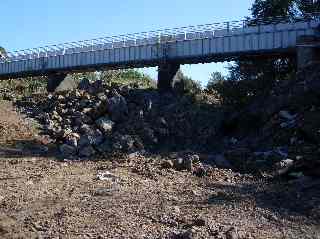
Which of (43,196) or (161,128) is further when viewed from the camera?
(161,128)

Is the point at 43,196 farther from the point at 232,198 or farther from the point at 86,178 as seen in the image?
the point at 232,198

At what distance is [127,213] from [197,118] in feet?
41.0

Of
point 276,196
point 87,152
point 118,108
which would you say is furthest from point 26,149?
point 276,196

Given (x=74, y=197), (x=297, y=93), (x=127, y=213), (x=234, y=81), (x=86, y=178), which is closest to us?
(x=127, y=213)

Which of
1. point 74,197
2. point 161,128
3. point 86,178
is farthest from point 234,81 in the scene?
point 74,197

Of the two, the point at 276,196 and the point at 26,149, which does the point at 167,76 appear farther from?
the point at 276,196

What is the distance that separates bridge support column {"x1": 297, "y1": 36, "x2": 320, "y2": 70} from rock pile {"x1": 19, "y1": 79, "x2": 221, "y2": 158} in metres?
4.18

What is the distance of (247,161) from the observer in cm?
1886

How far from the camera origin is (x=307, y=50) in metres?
24.5

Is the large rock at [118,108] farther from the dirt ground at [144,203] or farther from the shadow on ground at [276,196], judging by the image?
the shadow on ground at [276,196]

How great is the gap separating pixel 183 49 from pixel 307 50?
279 inches

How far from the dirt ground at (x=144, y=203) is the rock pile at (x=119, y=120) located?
2872 millimetres

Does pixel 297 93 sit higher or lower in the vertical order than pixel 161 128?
higher

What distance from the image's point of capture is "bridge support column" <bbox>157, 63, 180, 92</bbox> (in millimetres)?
29391
